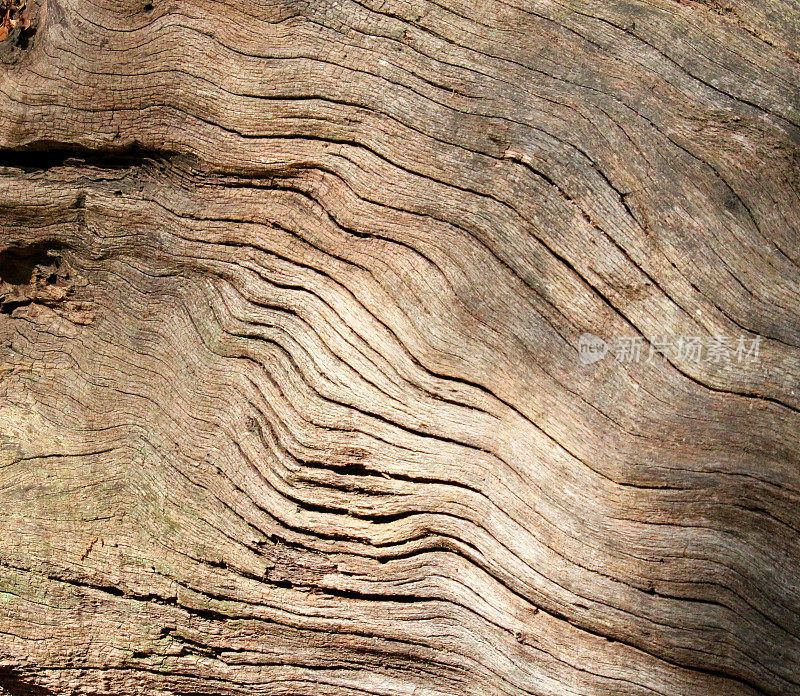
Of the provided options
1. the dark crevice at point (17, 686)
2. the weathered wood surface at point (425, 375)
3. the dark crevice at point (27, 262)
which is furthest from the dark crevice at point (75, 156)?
the dark crevice at point (17, 686)

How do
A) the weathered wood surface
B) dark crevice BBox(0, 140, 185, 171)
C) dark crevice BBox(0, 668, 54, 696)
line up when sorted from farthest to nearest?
dark crevice BBox(0, 140, 185, 171), dark crevice BBox(0, 668, 54, 696), the weathered wood surface

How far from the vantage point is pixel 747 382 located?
2.29 meters

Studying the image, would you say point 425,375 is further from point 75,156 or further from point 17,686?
point 17,686

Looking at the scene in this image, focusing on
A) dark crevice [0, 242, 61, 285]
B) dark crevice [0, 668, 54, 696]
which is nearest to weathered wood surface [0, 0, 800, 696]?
dark crevice [0, 668, 54, 696]

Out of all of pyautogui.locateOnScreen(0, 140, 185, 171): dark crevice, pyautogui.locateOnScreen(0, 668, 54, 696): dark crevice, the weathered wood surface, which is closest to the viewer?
the weathered wood surface

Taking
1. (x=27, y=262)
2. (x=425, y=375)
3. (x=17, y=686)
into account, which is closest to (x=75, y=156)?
(x=27, y=262)

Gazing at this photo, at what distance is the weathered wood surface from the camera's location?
2.27m

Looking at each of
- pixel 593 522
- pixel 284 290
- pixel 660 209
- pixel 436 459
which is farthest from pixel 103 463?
pixel 660 209

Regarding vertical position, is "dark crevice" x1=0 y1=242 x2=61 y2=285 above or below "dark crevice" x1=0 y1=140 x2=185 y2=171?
below

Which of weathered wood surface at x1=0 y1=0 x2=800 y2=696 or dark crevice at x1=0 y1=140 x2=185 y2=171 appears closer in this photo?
weathered wood surface at x1=0 y1=0 x2=800 y2=696

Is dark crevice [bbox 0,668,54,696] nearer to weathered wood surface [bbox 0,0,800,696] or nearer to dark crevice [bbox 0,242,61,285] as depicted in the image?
weathered wood surface [bbox 0,0,800,696]

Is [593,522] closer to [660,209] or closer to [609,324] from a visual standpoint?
[609,324]

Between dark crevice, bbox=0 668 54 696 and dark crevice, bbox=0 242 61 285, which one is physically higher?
dark crevice, bbox=0 242 61 285

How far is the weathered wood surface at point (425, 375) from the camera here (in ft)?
7.45
